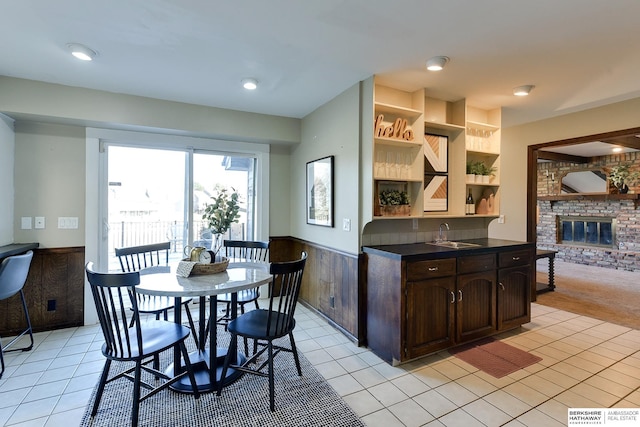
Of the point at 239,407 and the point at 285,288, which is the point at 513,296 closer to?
the point at 285,288

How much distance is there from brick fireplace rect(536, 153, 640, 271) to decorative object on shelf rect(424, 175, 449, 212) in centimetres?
593

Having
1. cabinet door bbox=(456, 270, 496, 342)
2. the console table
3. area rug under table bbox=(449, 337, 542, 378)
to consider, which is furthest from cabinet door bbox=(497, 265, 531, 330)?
the console table

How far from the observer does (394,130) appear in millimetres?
2941

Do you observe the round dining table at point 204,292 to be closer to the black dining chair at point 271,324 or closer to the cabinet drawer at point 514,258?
the black dining chair at point 271,324

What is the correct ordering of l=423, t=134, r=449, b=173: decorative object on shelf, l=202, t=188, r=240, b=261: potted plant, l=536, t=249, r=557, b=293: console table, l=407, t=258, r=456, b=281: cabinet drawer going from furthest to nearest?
l=536, t=249, r=557, b=293: console table → l=423, t=134, r=449, b=173: decorative object on shelf → l=407, t=258, r=456, b=281: cabinet drawer → l=202, t=188, r=240, b=261: potted plant

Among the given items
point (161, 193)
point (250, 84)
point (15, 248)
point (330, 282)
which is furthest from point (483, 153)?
point (15, 248)

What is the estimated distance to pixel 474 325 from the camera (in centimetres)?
286

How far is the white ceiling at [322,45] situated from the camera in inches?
72.4

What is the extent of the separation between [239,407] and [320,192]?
2.24 metres

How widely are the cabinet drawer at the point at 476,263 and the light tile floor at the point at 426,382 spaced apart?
0.79m

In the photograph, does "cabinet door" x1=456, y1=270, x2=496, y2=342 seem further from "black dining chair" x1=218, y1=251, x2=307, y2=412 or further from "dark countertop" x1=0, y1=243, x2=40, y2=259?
"dark countertop" x1=0, y1=243, x2=40, y2=259

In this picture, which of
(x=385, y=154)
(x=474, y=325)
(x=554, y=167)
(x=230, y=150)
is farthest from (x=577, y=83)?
(x=554, y=167)

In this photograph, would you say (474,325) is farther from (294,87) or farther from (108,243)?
(108,243)

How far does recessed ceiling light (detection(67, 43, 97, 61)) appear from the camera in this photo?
2.24m
